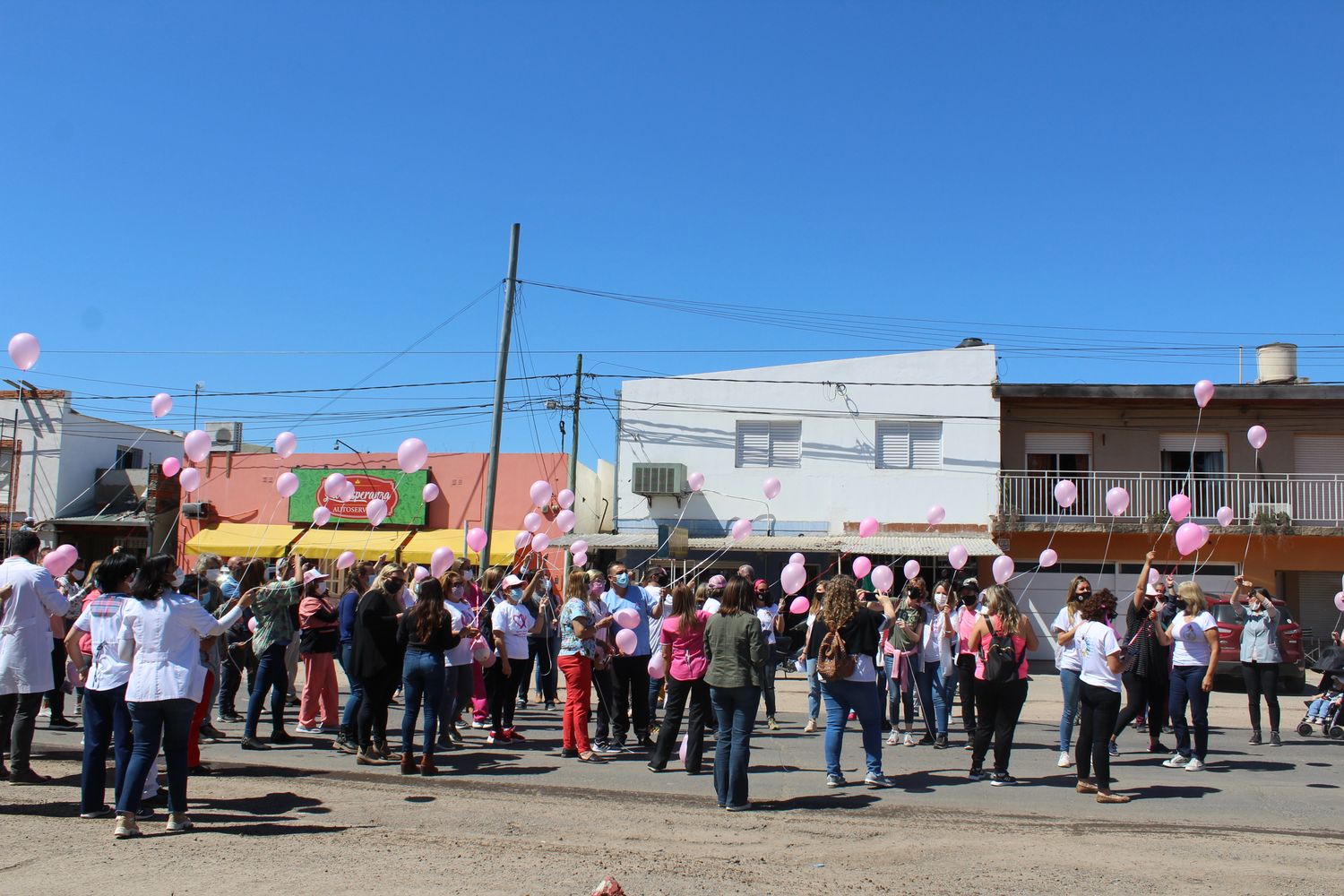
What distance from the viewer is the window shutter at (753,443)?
24766 millimetres

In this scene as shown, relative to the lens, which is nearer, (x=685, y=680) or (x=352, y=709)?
(x=685, y=680)

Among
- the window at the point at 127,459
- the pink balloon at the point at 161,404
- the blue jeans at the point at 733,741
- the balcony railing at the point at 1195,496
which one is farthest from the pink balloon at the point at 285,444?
the window at the point at 127,459

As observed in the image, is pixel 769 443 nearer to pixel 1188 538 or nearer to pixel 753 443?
pixel 753 443

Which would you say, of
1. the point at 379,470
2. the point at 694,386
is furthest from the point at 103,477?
the point at 694,386

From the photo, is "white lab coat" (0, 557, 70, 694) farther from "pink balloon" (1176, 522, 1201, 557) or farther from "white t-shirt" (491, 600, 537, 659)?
"pink balloon" (1176, 522, 1201, 557)

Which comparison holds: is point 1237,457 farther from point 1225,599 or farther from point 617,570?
point 617,570

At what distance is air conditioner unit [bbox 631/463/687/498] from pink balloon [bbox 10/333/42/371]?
15.8 meters

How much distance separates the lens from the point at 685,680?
8.68 m

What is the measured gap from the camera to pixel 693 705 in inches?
336

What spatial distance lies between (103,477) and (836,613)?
31.3 m

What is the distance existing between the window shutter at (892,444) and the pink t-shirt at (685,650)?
52.8ft

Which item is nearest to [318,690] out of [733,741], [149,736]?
[149,736]

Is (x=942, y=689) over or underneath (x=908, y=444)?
underneath

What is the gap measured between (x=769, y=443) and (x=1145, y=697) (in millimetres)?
15449
